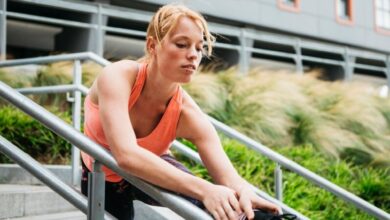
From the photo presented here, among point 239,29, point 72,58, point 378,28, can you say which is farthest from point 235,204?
point 378,28

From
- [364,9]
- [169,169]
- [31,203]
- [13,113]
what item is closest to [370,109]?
[13,113]

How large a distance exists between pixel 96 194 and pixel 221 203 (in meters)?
0.40

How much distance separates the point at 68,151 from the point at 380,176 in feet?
11.4

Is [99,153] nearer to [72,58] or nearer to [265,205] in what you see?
[265,205]

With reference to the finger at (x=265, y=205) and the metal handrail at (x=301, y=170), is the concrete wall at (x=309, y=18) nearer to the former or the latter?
the metal handrail at (x=301, y=170)

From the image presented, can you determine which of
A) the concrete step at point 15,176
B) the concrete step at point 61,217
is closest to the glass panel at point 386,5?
the concrete step at point 15,176

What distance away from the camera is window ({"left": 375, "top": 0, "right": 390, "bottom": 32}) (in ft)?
55.7

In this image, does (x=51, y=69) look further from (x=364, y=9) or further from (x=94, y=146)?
(x=364, y=9)

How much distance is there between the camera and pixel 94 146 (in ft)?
5.35

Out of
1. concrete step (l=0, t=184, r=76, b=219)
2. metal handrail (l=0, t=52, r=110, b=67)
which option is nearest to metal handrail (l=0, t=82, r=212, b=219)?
concrete step (l=0, t=184, r=76, b=219)

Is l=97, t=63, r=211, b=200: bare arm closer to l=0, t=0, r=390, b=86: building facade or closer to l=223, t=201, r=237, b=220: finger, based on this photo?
l=223, t=201, r=237, b=220: finger

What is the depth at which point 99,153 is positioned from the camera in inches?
63.6

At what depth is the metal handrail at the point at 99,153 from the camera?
1462 millimetres

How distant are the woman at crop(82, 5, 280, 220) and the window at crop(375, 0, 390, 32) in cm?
1625
